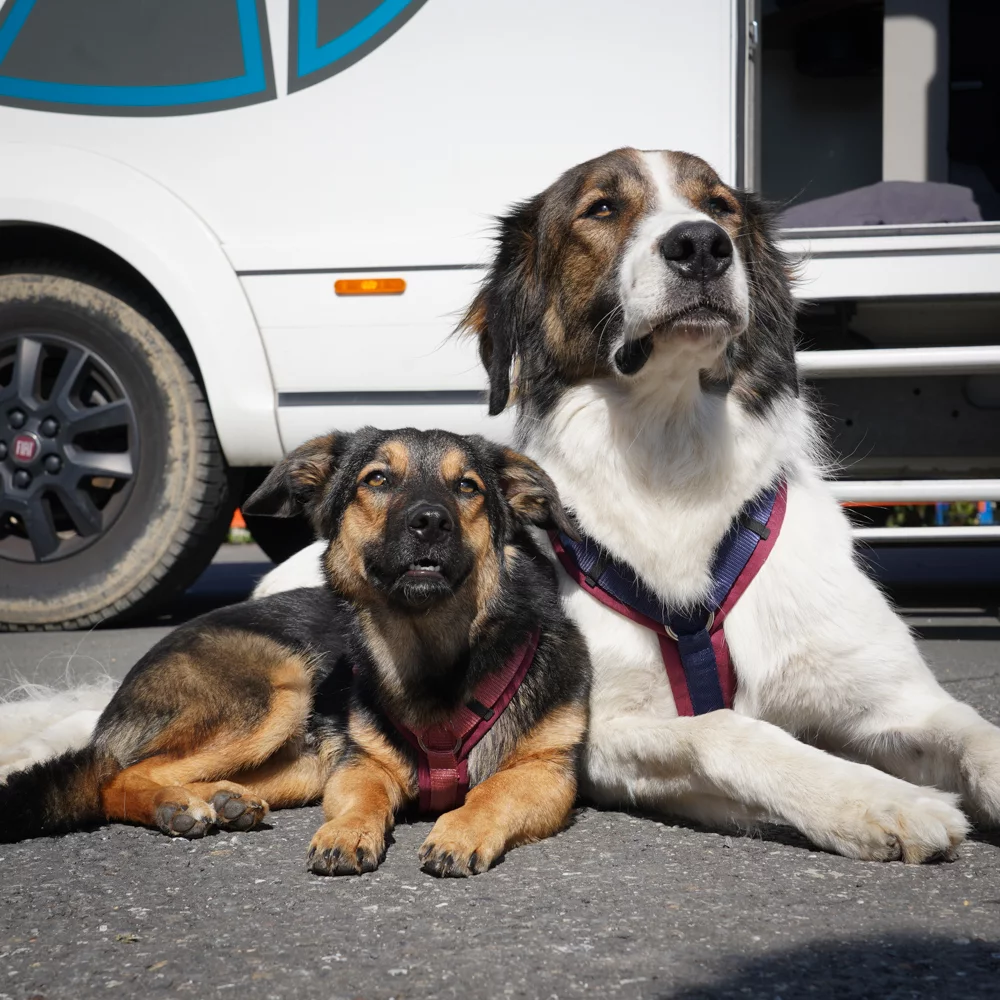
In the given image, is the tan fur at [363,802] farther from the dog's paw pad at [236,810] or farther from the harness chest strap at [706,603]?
the harness chest strap at [706,603]

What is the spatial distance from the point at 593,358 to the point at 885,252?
1.90m

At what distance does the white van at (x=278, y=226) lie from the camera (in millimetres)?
4816

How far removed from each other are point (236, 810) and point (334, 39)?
3.42 metres

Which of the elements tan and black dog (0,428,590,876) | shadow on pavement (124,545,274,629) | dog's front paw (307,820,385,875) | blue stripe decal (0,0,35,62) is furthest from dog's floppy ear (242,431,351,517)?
blue stripe decal (0,0,35,62)

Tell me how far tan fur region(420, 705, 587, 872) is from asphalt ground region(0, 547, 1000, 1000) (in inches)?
2.2

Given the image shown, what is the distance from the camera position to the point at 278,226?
5086 millimetres

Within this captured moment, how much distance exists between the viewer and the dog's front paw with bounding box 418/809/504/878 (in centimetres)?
246

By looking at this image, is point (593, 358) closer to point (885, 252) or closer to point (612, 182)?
point (612, 182)

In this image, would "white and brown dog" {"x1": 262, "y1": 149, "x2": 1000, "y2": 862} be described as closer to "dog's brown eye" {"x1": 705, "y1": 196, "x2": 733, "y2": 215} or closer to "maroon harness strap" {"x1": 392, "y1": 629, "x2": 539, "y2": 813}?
"dog's brown eye" {"x1": 705, "y1": 196, "x2": 733, "y2": 215}

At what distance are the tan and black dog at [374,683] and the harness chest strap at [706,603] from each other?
0.51 ft

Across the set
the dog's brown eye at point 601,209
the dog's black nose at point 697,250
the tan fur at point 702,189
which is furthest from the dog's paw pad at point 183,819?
the tan fur at point 702,189

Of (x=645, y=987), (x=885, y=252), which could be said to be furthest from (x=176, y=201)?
(x=645, y=987)

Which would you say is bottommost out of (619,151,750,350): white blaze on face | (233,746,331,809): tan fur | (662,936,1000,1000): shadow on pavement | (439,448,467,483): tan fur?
(233,746,331,809): tan fur

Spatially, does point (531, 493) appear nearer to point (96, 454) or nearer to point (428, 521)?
point (428, 521)
